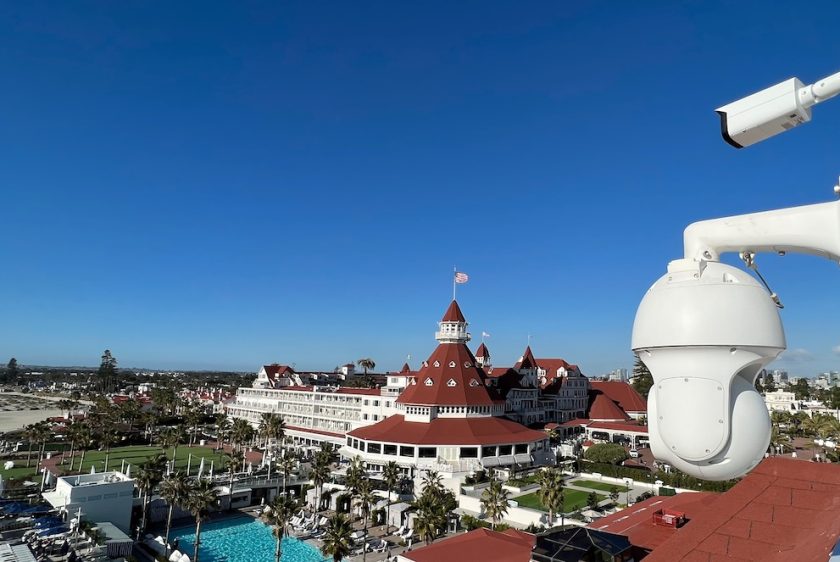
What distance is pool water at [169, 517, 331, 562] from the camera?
33.9 metres

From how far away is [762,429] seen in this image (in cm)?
267

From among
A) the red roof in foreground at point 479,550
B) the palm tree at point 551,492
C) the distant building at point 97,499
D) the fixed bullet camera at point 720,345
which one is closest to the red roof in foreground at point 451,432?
the palm tree at point 551,492

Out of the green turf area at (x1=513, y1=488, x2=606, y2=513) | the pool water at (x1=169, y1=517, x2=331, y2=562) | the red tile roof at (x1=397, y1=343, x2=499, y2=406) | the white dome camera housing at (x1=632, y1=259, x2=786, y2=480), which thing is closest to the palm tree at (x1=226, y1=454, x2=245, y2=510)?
the pool water at (x1=169, y1=517, x2=331, y2=562)

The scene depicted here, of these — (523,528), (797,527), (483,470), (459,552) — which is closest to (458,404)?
(483,470)

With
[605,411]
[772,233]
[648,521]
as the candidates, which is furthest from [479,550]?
[605,411]

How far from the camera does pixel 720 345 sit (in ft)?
8.38

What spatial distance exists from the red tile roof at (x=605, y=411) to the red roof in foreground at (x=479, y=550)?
50.5m

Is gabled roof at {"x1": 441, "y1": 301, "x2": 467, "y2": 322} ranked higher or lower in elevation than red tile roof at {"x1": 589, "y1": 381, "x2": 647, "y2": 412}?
higher

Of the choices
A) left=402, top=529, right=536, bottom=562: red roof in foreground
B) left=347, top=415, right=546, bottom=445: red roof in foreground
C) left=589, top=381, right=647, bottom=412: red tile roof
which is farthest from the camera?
left=589, top=381, right=647, bottom=412: red tile roof

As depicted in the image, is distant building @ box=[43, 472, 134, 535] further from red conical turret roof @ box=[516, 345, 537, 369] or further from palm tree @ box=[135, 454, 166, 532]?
red conical turret roof @ box=[516, 345, 537, 369]

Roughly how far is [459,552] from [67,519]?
95.5 ft

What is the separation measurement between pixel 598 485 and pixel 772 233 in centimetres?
4746

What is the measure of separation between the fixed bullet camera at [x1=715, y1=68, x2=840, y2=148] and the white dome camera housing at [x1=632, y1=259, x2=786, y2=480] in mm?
705

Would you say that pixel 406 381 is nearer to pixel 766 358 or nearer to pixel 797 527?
pixel 797 527
